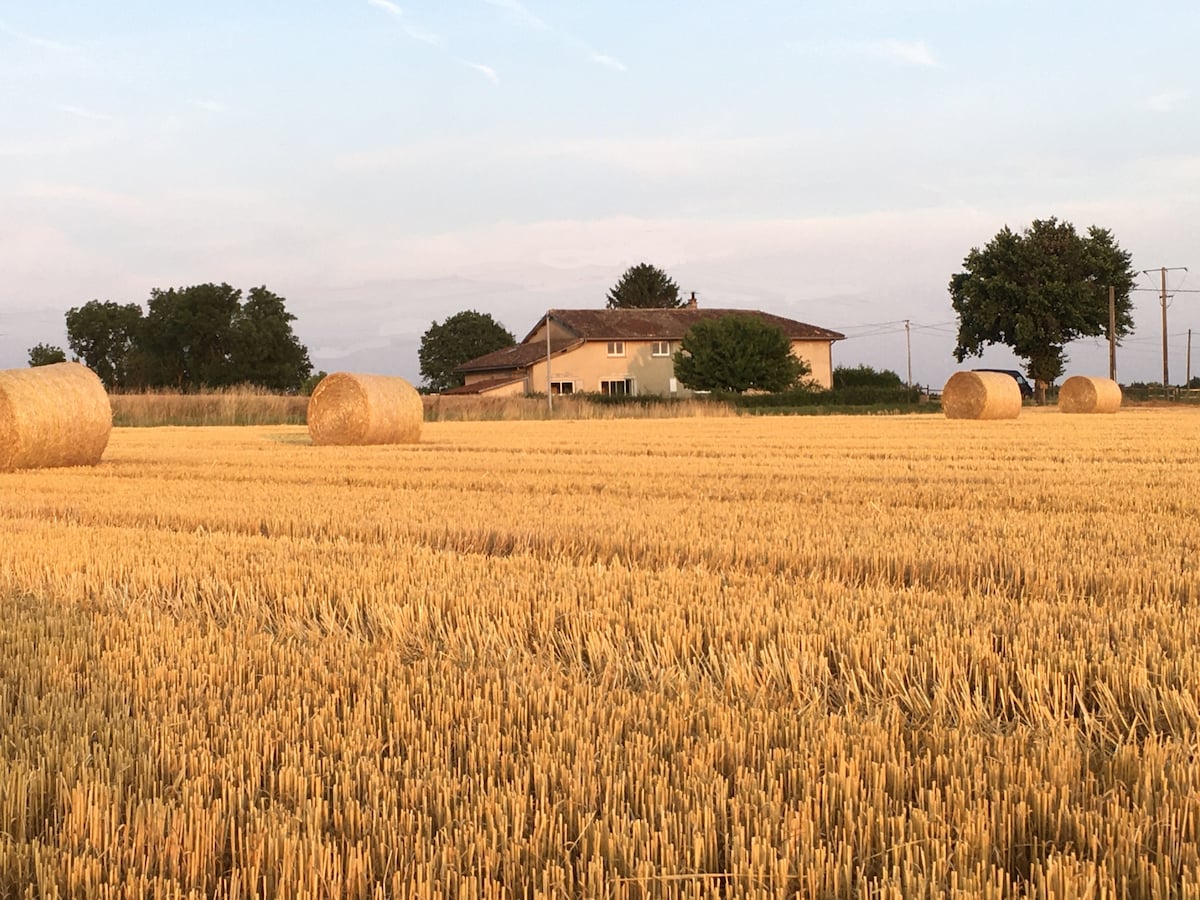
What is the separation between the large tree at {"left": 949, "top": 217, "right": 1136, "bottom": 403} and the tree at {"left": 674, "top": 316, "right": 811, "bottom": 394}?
605 inches

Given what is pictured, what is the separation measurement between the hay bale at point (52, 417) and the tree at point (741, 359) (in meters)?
46.5

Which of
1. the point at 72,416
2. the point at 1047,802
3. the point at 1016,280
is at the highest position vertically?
the point at 1016,280

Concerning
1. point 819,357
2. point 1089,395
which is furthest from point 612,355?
point 1089,395

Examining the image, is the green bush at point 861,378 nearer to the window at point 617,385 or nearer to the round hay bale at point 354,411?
→ the window at point 617,385

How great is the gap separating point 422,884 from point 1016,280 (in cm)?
7175

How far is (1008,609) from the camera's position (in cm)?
439

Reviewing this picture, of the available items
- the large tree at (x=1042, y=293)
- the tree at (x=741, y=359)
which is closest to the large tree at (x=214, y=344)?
the tree at (x=741, y=359)

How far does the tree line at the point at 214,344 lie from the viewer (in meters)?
78.1

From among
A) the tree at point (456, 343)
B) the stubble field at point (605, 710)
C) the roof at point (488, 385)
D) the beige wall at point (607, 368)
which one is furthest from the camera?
the tree at point (456, 343)

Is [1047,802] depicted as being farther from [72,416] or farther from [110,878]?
[72,416]

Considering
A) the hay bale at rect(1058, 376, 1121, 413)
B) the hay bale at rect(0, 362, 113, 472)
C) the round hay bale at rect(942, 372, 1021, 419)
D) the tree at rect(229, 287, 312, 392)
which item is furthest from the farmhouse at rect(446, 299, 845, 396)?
the hay bale at rect(0, 362, 113, 472)

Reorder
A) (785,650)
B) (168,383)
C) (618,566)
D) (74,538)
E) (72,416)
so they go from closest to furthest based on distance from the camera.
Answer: (785,650)
(618,566)
(74,538)
(72,416)
(168,383)

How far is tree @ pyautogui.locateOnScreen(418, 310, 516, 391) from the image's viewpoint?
119 metres

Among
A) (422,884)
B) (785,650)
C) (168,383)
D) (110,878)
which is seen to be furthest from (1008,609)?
(168,383)
